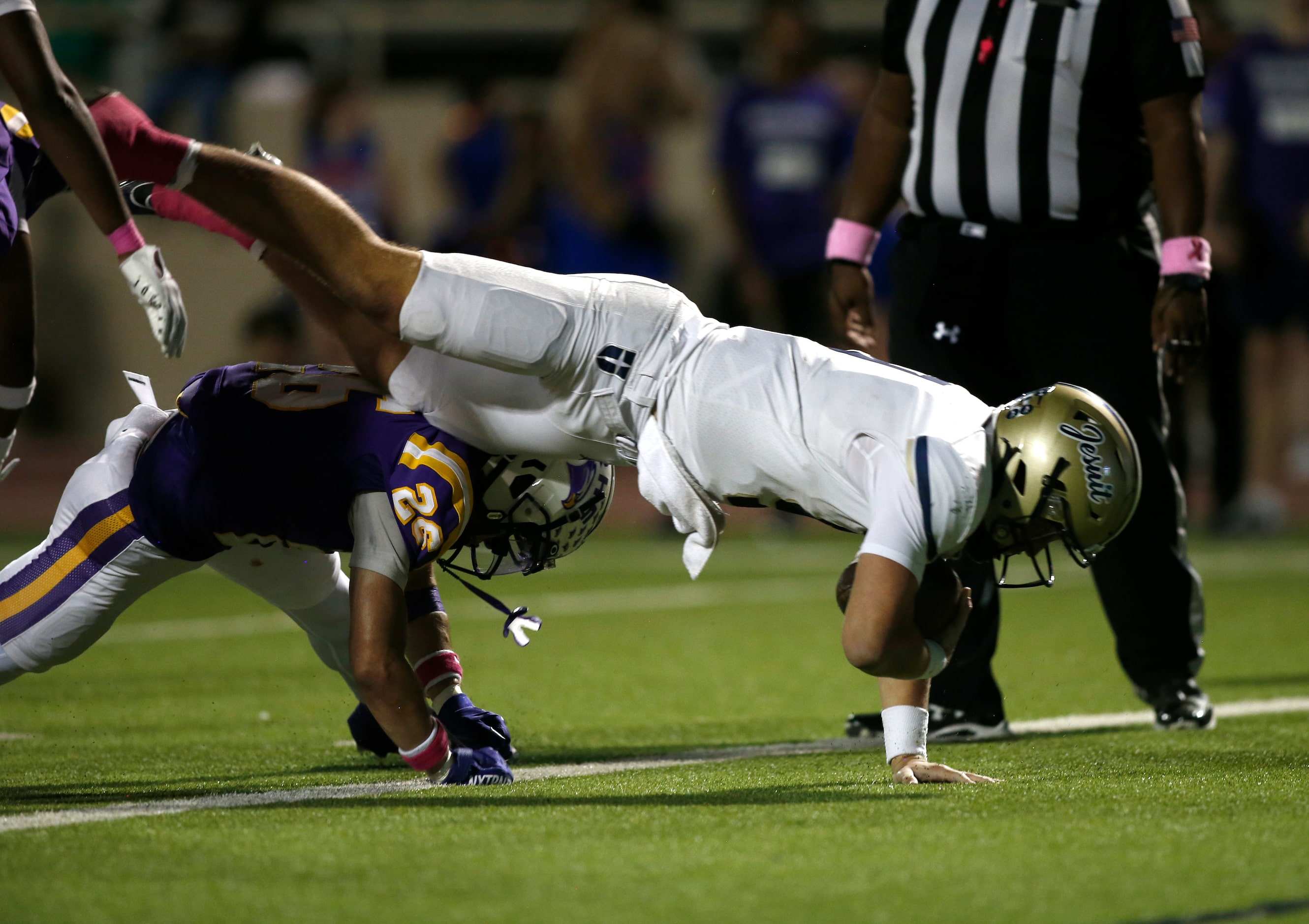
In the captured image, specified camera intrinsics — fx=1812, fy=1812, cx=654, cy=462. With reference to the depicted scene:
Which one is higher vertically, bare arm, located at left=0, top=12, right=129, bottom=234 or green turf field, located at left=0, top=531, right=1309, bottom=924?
bare arm, located at left=0, top=12, right=129, bottom=234

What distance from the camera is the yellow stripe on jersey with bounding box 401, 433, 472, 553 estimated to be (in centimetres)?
312

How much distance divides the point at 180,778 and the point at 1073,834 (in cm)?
160

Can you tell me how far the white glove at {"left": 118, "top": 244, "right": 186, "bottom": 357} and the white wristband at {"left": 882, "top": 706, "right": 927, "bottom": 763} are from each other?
1.40 m

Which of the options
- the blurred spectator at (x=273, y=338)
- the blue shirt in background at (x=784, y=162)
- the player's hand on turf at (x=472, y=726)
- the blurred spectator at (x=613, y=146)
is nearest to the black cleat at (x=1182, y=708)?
the player's hand on turf at (x=472, y=726)

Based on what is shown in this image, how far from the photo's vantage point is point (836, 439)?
304cm

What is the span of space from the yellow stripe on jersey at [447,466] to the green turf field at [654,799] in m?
0.47

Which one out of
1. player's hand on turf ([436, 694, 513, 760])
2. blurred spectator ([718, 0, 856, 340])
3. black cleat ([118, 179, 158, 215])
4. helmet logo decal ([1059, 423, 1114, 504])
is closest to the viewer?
helmet logo decal ([1059, 423, 1114, 504])

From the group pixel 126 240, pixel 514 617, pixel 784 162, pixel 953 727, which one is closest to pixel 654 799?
pixel 514 617

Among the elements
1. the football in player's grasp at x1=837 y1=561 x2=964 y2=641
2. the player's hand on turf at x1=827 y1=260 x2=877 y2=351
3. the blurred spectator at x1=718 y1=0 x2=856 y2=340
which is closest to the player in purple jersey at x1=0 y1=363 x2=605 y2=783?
the football in player's grasp at x1=837 y1=561 x2=964 y2=641

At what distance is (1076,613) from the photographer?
241 inches

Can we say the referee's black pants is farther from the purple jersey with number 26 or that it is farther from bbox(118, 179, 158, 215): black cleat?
bbox(118, 179, 158, 215): black cleat

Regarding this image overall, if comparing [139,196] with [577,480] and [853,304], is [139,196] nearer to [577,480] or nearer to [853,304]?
[577,480]

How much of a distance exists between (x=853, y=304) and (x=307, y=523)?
1.49 meters

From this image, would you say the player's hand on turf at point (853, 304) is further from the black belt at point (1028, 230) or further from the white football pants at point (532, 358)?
the white football pants at point (532, 358)
